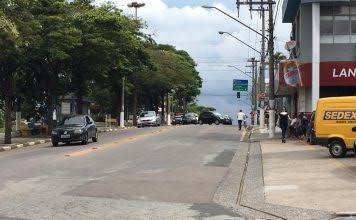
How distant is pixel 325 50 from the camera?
3191cm

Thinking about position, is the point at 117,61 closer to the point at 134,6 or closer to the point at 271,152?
Answer: the point at 271,152

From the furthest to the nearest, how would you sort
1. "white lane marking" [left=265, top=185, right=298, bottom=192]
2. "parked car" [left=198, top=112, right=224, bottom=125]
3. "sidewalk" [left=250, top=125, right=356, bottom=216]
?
"parked car" [left=198, top=112, right=224, bottom=125] → "white lane marking" [left=265, top=185, right=298, bottom=192] → "sidewalk" [left=250, top=125, right=356, bottom=216]

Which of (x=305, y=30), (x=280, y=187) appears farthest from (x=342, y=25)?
(x=280, y=187)

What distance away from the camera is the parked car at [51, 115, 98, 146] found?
29.5 m

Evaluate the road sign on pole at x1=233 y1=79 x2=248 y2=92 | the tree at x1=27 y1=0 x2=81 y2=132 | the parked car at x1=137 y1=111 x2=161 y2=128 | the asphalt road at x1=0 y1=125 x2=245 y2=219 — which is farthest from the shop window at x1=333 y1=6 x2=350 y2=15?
the road sign on pole at x1=233 y1=79 x2=248 y2=92

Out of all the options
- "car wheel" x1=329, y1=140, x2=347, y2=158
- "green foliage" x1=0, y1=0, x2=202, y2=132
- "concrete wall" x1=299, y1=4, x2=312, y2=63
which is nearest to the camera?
"car wheel" x1=329, y1=140, x2=347, y2=158

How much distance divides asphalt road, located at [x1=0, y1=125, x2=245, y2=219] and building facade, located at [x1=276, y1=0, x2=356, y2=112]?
998 centimetres

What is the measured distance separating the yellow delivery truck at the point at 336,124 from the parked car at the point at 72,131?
484 inches

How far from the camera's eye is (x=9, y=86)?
103ft

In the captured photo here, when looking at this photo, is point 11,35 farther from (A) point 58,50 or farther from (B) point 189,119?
(B) point 189,119

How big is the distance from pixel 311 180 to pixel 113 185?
470 centimetres

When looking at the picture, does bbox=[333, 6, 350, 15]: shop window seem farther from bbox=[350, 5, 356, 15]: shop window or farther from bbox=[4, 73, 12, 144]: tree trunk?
bbox=[4, 73, 12, 144]: tree trunk

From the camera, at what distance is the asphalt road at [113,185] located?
10711mm

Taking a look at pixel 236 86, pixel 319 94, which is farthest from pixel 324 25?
pixel 236 86
